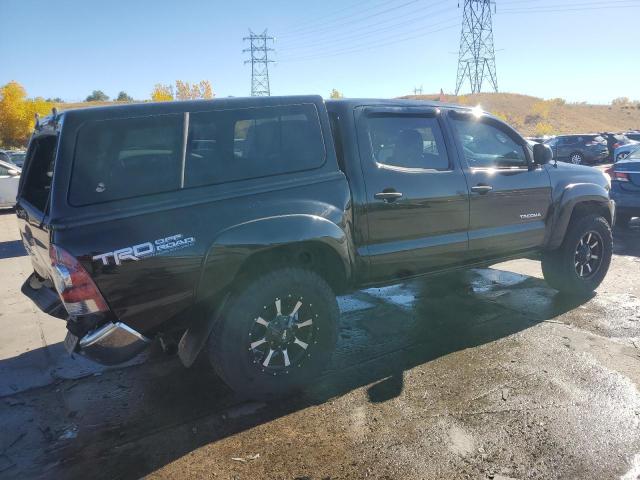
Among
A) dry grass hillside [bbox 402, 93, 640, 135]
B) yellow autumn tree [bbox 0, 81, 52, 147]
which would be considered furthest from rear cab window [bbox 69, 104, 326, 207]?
dry grass hillside [bbox 402, 93, 640, 135]

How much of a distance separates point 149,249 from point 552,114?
90100 mm

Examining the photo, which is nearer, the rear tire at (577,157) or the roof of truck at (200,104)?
the roof of truck at (200,104)

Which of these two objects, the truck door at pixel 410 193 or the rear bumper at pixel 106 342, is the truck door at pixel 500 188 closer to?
the truck door at pixel 410 193

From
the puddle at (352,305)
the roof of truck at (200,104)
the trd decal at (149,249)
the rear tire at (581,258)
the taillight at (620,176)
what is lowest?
the puddle at (352,305)

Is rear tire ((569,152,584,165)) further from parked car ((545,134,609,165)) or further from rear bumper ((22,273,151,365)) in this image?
rear bumper ((22,273,151,365))

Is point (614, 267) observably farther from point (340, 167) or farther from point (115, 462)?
point (115, 462)

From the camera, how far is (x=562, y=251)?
16.8 feet

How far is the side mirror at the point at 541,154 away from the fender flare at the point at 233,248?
2.59 m

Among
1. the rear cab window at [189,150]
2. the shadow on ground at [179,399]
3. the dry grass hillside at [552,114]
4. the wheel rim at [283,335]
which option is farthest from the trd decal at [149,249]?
the dry grass hillside at [552,114]

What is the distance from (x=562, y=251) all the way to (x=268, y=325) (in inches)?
134

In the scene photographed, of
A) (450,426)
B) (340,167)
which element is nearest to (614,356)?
(450,426)

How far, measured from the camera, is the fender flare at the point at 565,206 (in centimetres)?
491

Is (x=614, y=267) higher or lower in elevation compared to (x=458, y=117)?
lower

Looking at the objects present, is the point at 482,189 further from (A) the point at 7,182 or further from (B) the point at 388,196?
(A) the point at 7,182
